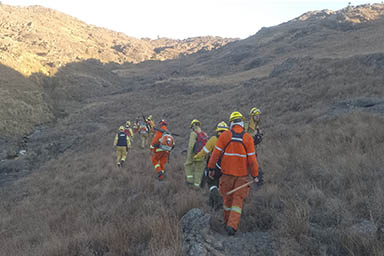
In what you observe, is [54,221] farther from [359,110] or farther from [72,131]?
[72,131]

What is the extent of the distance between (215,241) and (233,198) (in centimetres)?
80

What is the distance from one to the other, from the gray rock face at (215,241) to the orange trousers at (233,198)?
0.83ft

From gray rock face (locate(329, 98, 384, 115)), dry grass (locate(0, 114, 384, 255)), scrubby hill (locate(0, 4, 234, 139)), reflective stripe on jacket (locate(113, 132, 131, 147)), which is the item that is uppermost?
scrubby hill (locate(0, 4, 234, 139))

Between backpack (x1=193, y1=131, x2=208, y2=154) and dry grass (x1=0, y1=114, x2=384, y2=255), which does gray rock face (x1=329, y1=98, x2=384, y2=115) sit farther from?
backpack (x1=193, y1=131, x2=208, y2=154)

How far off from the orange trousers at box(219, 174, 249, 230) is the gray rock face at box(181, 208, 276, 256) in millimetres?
253

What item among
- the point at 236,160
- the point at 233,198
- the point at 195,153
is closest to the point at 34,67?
the point at 195,153

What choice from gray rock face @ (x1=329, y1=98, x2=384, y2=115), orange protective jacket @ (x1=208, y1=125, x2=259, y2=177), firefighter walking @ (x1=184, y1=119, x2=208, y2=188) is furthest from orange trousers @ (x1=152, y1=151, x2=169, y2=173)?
gray rock face @ (x1=329, y1=98, x2=384, y2=115)

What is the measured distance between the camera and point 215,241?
3.34 m

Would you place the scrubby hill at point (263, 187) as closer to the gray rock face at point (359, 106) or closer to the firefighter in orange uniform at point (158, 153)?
the gray rock face at point (359, 106)

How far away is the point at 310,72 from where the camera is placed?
19000 mm

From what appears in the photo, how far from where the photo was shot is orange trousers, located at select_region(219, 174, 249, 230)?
3758mm

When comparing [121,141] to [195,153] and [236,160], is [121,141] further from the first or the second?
[236,160]

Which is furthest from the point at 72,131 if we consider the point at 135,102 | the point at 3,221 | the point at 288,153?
the point at 288,153

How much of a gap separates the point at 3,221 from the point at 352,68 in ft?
66.6
